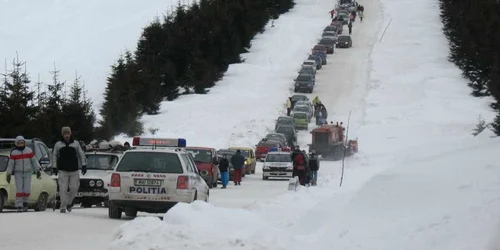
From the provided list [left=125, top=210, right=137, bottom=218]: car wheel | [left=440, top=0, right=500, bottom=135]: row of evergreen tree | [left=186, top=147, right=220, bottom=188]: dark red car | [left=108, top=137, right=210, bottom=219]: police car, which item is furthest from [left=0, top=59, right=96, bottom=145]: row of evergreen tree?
[left=440, top=0, right=500, bottom=135]: row of evergreen tree

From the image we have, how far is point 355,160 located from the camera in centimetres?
5225

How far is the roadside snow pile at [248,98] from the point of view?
62.4 metres

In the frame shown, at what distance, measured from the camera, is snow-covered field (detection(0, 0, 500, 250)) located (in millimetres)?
12695

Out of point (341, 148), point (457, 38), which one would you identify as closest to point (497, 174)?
point (341, 148)

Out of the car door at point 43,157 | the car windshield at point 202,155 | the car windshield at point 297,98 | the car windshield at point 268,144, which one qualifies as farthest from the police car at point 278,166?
the car windshield at point 297,98

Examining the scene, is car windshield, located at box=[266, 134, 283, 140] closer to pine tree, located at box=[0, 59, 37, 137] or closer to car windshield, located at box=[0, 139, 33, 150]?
pine tree, located at box=[0, 59, 37, 137]

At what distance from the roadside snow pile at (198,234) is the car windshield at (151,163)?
5391 millimetres

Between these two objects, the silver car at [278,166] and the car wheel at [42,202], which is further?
the silver car at [278,166]

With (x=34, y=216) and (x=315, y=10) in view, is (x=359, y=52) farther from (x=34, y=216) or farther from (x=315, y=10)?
(x=34, y=216)

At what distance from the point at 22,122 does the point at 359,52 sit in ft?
197

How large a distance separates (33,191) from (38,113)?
19712 millimetres

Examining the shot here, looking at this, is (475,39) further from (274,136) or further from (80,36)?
(80,36)

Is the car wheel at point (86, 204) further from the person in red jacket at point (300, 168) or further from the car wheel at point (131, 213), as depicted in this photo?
the person in red jacket at point (300, 168)

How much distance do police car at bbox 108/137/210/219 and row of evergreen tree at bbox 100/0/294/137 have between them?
37.4 metres
